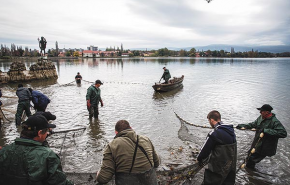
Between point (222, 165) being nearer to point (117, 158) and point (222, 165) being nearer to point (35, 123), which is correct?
point (117, 158)

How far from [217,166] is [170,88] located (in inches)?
697

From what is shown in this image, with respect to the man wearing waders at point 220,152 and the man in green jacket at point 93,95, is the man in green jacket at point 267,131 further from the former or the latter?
the man in green jacket at point 93,95

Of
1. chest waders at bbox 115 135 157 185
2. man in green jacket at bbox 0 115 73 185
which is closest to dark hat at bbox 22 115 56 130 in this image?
man in green jacket at bbox 0 115 73 185

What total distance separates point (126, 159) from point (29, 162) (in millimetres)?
1296

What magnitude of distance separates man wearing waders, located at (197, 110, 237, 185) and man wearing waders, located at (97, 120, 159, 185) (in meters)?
1.32

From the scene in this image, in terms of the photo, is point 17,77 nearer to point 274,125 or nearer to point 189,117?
point 189,117

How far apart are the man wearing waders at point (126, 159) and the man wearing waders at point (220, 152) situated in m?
1.32

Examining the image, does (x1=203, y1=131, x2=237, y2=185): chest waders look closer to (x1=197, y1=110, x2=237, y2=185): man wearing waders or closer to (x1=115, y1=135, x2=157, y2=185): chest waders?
(x1=197, y1=110, x2=237, y2=185): man wearing waders

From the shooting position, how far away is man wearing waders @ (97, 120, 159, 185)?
2838 mm

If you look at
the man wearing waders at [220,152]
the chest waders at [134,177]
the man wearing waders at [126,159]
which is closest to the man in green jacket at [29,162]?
the man wearing waders at [126,159]

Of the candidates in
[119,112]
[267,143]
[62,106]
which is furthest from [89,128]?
[267,143]

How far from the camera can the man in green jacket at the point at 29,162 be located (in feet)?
7.91

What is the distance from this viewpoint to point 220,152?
11.6 ft

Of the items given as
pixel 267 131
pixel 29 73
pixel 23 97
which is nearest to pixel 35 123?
pixel 267 131
